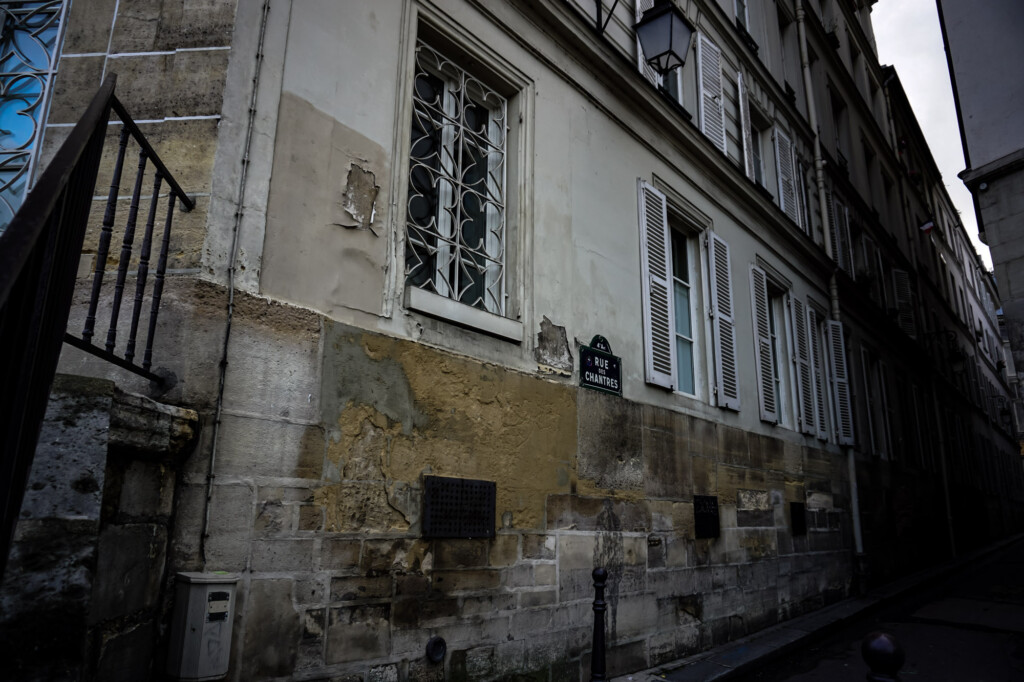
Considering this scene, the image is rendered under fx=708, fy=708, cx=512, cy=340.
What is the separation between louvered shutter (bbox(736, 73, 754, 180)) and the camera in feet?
30.3

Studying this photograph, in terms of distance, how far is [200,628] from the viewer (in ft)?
9.30

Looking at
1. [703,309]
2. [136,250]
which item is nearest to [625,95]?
[703,309]

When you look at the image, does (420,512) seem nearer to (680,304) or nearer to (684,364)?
(684,364)

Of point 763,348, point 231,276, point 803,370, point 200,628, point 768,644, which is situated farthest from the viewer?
point 803,370

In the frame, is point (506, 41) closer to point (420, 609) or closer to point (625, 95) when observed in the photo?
point (625, 95)

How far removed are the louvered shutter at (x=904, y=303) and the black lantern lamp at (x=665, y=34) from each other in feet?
35.3

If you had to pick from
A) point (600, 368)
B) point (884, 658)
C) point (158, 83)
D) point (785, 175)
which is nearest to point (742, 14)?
point (785, 175)

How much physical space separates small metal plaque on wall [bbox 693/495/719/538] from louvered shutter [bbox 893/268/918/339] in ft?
33.9

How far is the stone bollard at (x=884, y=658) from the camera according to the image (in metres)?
2.21

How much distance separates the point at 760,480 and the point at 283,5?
651 centimetres

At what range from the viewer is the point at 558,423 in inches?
200

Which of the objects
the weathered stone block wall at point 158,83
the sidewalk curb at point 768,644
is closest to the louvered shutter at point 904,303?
the sidewalk curb at point 768,644

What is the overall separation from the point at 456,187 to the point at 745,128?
606cm

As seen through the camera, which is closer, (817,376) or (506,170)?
(506,170)
